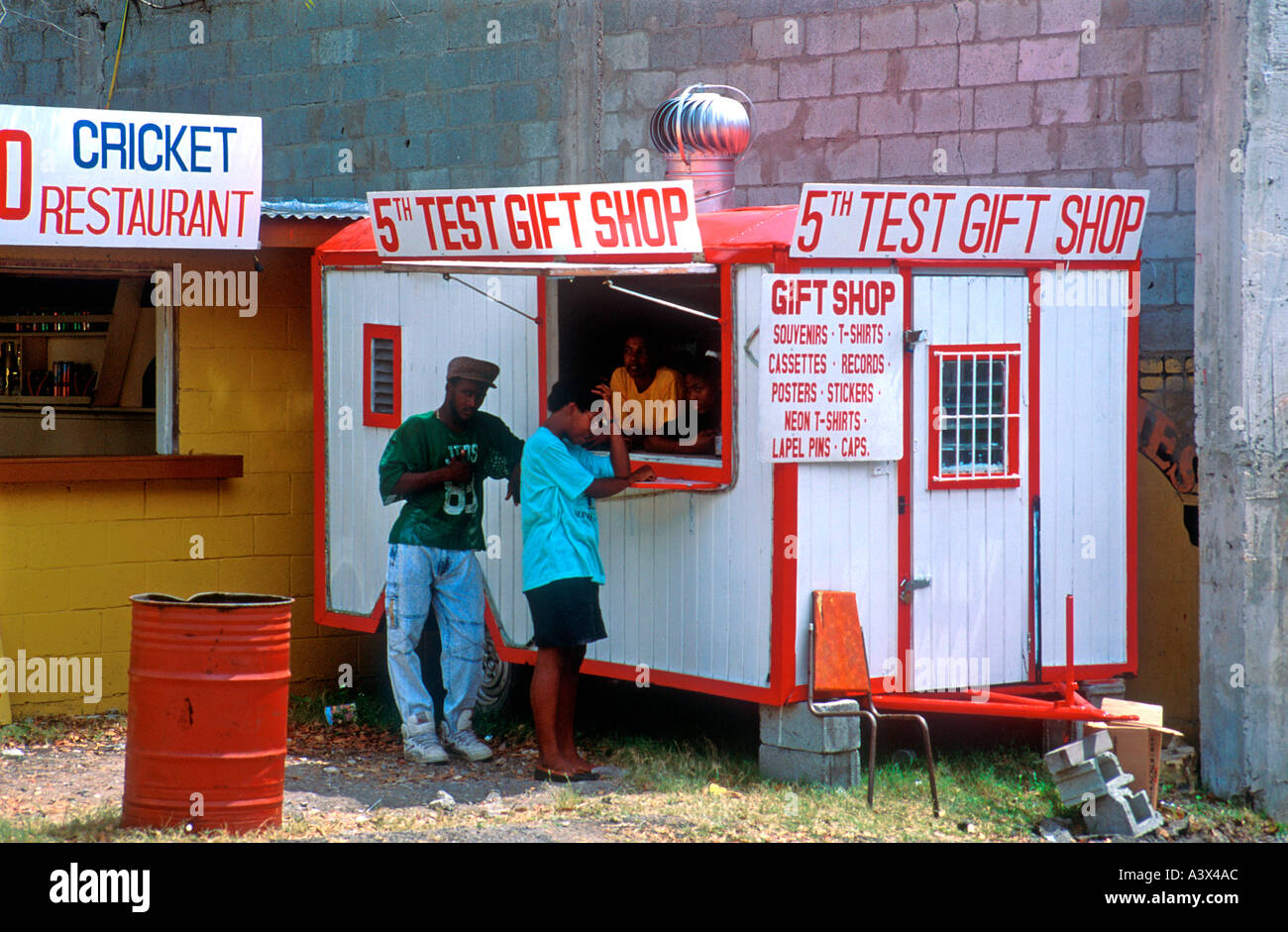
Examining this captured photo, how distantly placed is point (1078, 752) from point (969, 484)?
1319 mm

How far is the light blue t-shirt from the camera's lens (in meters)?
6.97

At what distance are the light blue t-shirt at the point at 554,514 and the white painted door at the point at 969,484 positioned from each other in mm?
1498

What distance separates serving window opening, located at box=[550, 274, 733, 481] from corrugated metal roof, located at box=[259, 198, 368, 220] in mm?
1516

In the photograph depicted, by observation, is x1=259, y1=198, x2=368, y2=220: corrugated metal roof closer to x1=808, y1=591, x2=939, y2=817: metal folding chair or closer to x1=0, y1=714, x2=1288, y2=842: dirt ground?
x1=0, y1=714, x2=1288, y2=842: dirt ground

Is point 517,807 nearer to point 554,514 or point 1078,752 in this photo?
point 554,514

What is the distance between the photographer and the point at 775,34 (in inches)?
392

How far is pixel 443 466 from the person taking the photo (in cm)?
748

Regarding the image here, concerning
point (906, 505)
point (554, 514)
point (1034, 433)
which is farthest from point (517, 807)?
point (1034, 433)

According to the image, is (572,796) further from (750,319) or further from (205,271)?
(205,271)

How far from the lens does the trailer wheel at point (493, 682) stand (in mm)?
8445

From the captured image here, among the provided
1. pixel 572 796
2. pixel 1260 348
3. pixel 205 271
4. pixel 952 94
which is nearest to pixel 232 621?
pixel 572 796

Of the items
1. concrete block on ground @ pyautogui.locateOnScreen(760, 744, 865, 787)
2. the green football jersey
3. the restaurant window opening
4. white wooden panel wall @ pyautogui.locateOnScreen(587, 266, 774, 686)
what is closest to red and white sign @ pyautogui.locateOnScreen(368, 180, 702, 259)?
white wooden panel wall @ pyautogui.locateOnScreen(587, 266, 774, 686)

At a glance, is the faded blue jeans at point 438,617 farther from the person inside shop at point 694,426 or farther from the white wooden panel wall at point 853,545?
the white wooden panel wall at point 853,545

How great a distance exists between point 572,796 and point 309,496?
3375 mm
